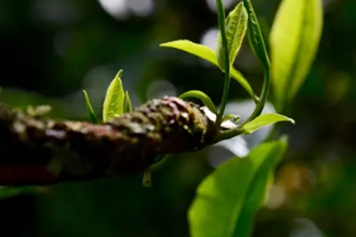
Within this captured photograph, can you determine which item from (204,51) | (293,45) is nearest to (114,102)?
(204,51)

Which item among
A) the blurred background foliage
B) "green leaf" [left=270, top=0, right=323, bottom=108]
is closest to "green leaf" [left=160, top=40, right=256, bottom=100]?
"green leaf" [left=270, top=0, right=323, bottom=108]

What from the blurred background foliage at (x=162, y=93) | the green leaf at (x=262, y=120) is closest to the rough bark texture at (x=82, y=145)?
the green leaf at (x=262, y=120)

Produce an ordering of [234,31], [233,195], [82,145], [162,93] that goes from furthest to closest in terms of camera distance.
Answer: [162,93], [233,195], [234,31], [82,145]

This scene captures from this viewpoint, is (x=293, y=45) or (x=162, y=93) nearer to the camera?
(x=293, y=45)

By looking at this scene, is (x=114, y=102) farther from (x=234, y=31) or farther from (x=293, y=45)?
(x=293, y=45)

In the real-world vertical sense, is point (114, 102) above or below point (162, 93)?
above

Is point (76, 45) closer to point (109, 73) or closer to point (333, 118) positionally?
point (109, 73)

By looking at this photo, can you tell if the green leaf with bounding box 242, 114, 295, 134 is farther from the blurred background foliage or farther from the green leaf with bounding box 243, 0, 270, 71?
the blurred background foliage
